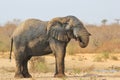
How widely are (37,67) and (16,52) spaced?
185 inches

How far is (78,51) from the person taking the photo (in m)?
41.2

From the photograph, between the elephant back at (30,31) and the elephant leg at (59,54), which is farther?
the elephant back at (30,31)

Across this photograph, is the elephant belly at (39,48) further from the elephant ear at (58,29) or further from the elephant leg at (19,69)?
the elephant leg at (19,69)

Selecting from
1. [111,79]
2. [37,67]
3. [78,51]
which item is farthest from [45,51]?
[78,51]

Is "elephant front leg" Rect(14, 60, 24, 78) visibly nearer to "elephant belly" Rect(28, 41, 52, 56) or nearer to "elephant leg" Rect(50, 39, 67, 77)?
"elephant belly" Rect(28, 41, 52, 56)

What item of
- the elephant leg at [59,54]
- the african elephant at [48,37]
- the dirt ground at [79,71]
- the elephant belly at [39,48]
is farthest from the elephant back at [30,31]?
the dirt ground at [79,71]

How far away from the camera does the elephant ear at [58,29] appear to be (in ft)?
54.9

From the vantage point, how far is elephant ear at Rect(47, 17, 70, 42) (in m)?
16.7

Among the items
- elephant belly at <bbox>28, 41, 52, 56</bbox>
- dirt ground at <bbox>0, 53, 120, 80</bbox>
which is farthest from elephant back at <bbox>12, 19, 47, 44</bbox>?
dirt ground at <bbox>0, 53, 120, 80</bbox>

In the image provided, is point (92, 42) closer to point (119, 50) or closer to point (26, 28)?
point (119, 50)

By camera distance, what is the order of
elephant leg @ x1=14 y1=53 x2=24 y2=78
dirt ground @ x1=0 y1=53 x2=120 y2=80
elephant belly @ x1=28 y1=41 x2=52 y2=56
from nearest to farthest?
elephant belly @ x1=28 y1=41 x2=52 y2=56 → dirt ground @ x1=0 y1=53 x2=120 y2=80 → elephant leg @ x1=14 y1=53 x2=24 y2=78

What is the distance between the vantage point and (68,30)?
1681 cm

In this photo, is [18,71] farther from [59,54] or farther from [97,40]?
[97,40]

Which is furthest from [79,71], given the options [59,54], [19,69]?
[59,54]
